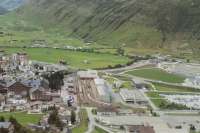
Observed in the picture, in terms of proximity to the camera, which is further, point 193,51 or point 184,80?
point 193,51

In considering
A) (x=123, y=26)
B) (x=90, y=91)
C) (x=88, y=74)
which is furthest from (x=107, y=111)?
(x=123, y=26)

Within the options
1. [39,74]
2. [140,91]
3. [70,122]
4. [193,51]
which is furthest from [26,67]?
[193,51]

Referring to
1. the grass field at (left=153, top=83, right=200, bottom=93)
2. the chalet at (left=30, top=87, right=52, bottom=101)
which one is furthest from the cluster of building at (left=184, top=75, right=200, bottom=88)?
the chalet at (left=30, top=87, right=52, bottom=101)

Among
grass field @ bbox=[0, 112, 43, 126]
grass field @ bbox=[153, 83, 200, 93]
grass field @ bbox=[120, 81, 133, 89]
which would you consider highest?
grass field @ bbox=[120, 81, 133, 89]

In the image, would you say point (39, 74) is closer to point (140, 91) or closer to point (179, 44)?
point (140, 91)

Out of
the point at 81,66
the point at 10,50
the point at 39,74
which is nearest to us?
the point at 39,74

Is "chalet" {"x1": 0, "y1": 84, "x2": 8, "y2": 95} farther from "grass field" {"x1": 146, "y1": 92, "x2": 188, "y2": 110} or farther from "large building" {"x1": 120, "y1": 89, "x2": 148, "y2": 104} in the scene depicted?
"grass field" {"x1": 146, "y1": 92, "x2": 188, "y2": 110}

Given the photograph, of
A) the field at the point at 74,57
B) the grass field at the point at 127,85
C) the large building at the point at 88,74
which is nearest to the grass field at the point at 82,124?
the grass field at the point at 127,85

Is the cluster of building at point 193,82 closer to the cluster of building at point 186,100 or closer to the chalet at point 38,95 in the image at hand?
the cluster of building at point 186,100
